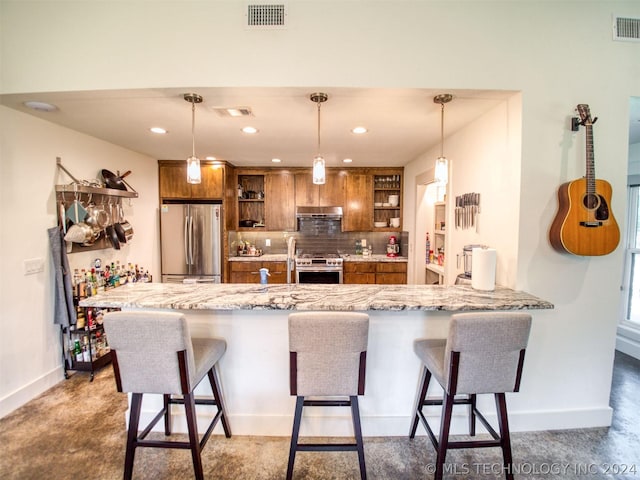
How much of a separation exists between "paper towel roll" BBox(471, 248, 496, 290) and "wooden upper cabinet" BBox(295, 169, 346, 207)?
2842mm

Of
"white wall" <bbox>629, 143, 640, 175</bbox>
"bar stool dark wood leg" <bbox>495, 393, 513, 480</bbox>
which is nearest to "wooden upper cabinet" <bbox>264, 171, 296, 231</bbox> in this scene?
"bar stool dark wood leg" <bbox>495, 393, 513, 480</bbox>

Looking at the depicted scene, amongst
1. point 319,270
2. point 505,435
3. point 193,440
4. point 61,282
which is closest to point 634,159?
point 505,435

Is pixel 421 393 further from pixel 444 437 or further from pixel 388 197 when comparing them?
pixel 388 197

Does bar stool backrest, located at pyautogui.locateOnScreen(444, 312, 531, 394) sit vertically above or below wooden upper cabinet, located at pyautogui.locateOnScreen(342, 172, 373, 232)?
below

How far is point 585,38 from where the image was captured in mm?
1847

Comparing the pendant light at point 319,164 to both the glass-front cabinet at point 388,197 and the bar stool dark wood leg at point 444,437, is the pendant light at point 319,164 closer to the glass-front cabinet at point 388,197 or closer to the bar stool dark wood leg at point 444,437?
the bar stool dark wood leg at point 444,437

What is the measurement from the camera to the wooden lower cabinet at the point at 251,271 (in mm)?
4375

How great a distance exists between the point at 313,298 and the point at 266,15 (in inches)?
68.9

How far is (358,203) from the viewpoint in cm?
461

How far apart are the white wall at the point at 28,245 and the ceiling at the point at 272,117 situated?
18 cm

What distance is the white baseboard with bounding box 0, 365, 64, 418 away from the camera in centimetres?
213

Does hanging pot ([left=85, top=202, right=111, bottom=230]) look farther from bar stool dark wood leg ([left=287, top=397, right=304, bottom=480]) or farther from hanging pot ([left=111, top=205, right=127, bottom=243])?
bar stool dark wood leg ([left=287, top=397, right=304, bottom=480])

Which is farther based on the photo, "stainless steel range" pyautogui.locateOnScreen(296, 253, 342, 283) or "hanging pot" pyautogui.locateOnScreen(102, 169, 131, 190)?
"stainless steel range" pyautogui.locateOnScreen(296, 253, 342, 283)

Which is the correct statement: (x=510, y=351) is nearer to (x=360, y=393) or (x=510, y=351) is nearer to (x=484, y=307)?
(x=484, y=307)
